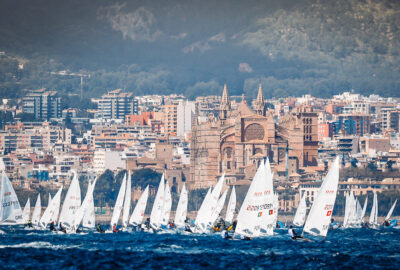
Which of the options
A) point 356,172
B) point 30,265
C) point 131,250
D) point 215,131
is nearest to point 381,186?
point 356,172

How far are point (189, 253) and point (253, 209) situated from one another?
17.6 feet

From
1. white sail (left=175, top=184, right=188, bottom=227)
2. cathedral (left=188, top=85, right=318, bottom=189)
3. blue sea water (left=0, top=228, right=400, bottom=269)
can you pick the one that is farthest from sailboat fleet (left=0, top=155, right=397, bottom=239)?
cathedral (left=188, top=85, right=318, bottom=189)

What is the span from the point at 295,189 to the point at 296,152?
19.8 metres

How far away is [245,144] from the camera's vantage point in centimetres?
19150

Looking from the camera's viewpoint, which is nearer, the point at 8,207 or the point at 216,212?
the point at 8,207

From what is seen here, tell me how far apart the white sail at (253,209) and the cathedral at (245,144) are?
121m

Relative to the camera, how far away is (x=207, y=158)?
A: 194250 millimetres

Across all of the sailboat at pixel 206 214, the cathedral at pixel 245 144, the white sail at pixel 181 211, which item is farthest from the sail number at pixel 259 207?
the cathedral at pixel 245 144

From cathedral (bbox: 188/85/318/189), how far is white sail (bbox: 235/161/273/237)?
120888 mm

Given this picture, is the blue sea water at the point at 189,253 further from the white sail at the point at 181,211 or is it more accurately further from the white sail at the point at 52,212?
the white sail at the point at 52,212

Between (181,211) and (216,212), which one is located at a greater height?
(216,212)

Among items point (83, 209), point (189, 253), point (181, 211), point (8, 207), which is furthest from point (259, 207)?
point (181, 211)

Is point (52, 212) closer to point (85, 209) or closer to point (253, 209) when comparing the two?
Answer: point (85, 209)

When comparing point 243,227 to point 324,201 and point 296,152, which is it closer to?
point 324,201
